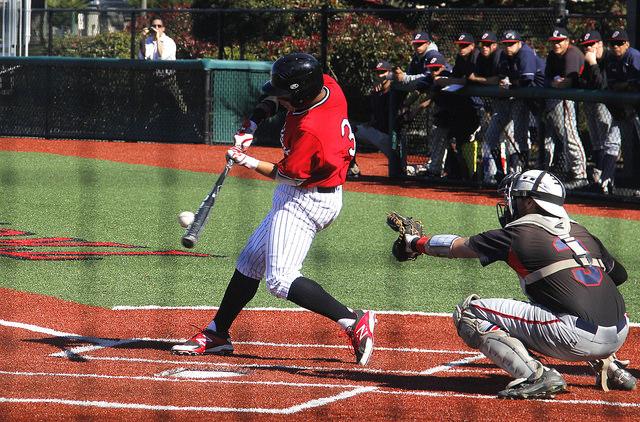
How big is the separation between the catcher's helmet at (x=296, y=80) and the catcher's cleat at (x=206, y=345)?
130cm

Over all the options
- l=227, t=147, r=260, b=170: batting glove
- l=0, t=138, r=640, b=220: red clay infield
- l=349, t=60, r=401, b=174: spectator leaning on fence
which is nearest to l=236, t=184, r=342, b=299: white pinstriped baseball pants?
l=227, t=147, r=260, b=170: batting glove

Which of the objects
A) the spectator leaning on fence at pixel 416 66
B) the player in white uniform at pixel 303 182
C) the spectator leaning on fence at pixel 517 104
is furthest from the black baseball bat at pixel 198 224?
the spectator leaning on fence at pixel 416 66

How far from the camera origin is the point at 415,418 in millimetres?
4898

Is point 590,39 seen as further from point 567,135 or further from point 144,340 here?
point 144,340

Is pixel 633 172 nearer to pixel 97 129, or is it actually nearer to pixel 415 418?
pixel 415 418

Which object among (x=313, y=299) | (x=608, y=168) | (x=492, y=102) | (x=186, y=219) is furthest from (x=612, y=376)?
(x=492, y=102)

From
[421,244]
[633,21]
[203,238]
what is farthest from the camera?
[633,21]

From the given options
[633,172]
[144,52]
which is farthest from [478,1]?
[633,172]

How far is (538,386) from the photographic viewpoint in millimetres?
5176

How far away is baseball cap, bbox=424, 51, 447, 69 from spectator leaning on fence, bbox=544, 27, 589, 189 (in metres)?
1.49

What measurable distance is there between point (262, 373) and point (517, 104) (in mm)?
8258

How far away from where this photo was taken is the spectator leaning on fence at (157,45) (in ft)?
63.9

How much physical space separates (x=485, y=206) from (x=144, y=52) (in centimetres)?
908

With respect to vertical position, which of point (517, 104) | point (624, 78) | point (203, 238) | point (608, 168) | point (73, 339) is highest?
point (624, 78)
